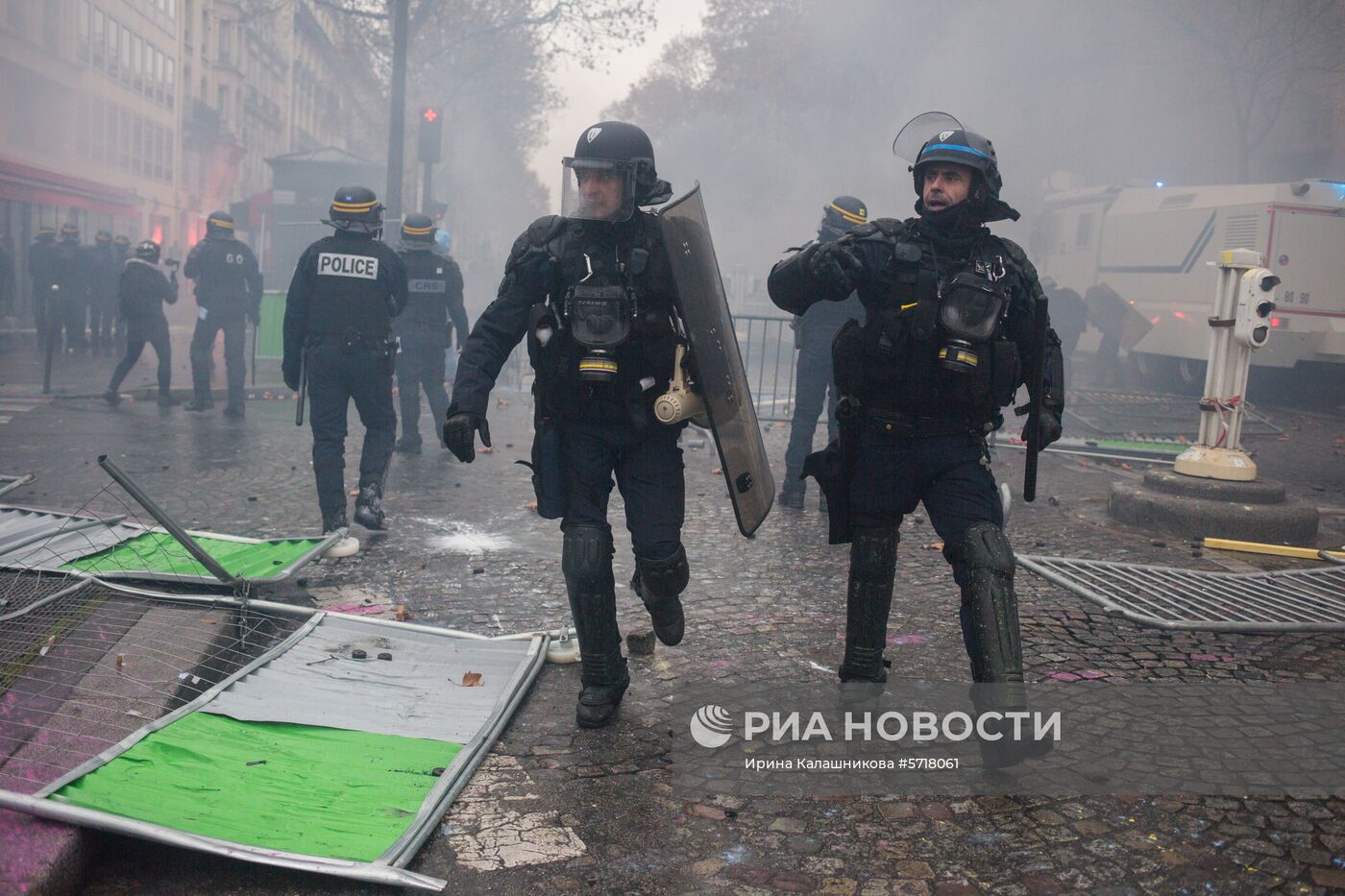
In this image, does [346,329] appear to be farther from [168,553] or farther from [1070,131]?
[1070,131]

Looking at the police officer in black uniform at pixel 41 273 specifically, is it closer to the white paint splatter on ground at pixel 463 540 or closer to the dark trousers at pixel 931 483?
the white paint splatter on ground at pixel 463 540

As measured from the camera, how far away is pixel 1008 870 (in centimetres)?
290

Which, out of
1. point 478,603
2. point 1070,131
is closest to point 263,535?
point 478,603

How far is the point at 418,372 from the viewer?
9805mm

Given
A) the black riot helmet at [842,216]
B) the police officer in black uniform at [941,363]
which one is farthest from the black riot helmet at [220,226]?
the police officer in black uniform at [941,363]

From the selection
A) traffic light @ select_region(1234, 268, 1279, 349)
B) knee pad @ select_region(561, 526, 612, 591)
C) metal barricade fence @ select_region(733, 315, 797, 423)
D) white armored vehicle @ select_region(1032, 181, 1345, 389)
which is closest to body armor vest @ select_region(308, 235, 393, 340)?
knee pad @ select_region(561, 526, 612, 591)

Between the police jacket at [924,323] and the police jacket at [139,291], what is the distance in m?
11.0

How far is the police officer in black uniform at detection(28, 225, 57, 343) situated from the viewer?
59.9ft

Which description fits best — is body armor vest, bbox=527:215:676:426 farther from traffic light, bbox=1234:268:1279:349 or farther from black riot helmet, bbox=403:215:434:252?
black riot helmet, bbox=403:215:434:252

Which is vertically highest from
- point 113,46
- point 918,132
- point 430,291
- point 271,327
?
point 113,46

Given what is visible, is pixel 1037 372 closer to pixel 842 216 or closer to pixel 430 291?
pixel 842 216

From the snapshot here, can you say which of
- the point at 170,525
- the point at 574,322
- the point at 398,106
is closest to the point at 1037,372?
the point at 574,322

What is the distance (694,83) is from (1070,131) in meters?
A: 25.7

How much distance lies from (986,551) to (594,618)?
1.31 meters
